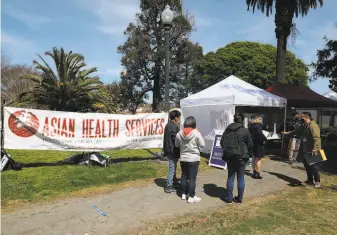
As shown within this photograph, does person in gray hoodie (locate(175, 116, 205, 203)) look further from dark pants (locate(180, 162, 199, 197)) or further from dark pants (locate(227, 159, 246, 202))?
dark pants (locate(227, 159, 246, 202))

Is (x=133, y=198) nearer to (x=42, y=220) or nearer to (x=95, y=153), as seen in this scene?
(x=42, y=220)

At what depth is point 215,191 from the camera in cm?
722

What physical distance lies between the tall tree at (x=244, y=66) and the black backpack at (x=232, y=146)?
28059mm

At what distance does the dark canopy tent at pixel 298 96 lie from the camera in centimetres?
1394

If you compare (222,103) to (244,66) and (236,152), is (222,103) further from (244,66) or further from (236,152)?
(244,66)

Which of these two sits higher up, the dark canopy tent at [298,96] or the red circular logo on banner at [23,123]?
the dark canopy tent at [298,96]

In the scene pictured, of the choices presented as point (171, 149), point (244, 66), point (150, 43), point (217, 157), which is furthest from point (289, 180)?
point (244, 66)

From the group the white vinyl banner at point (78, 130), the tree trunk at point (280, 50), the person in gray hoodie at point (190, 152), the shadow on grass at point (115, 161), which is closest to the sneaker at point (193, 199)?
the person in gray hoodie at point (190, 152)

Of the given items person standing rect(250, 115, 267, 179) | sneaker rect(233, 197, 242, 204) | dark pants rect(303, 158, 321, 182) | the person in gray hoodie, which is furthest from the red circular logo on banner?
dark pants rect(303, 158, 321, 182)

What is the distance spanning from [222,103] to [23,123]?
21.5 feet

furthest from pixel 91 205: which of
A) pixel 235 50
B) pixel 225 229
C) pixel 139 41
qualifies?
pixel 235 50

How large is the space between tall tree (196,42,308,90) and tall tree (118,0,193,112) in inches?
201

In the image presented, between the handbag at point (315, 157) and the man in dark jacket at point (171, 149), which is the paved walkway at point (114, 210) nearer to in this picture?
the man in dark jacket at point (171, 149)

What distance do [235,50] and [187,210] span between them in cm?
3518
